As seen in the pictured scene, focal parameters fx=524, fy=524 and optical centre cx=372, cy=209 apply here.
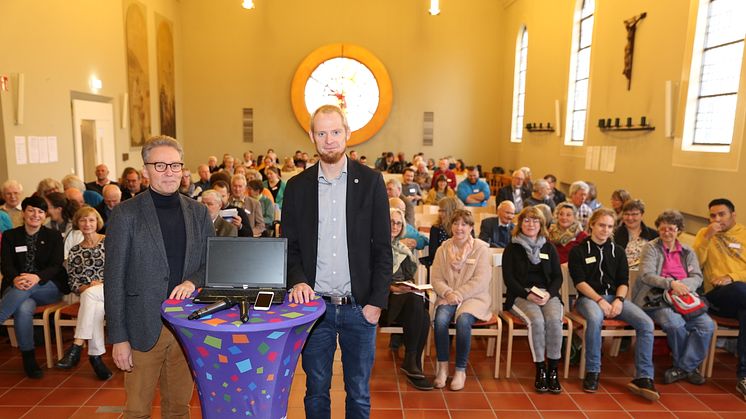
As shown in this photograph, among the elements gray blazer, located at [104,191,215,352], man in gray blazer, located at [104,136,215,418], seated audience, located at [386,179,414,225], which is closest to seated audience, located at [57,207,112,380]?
man in gray blazer, located at [104,136,215,418]

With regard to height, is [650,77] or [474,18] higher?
[474,18]

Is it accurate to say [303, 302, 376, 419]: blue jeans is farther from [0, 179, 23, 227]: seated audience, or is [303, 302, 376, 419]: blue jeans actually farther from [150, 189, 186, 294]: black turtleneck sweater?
[0, 179, 23, 227]: seated audience

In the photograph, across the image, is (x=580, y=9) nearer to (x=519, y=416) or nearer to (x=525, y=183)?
(x=525, y=183)

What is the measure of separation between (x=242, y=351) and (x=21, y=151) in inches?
285

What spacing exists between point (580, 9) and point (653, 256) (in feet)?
26.2

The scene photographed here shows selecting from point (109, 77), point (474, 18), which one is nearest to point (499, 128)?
point (474, 18)

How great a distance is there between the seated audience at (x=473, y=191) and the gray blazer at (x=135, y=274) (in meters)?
7.25

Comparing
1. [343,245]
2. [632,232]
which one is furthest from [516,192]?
[343,245]

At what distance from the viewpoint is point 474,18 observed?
640 inches

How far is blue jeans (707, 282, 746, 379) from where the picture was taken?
4.32 metres

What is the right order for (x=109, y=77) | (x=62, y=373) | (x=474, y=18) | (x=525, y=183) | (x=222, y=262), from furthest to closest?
(x=474, y=18) < (x=109, y=77) < (x=525, y=183) < (x=62, y=373) < (x=222, y=262)

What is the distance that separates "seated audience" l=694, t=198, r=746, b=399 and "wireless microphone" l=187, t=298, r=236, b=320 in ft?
14.2

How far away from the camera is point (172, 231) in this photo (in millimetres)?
2459

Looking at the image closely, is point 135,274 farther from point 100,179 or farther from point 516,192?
point 516,192
